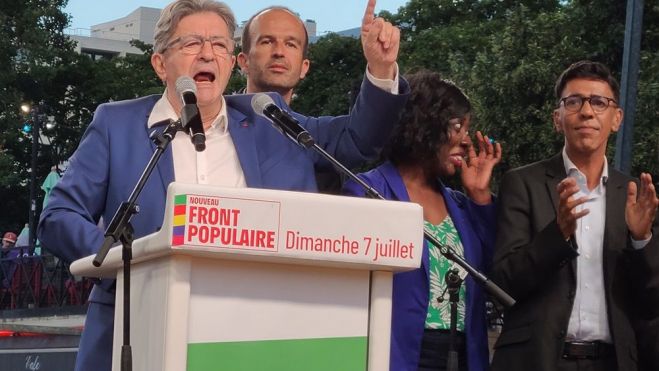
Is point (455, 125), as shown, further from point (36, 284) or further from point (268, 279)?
point (36, 284)

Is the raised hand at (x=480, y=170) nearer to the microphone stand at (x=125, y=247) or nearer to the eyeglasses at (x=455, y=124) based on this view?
the eyeglasses at (x=455, y=124)

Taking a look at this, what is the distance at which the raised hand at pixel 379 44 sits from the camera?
3.98m

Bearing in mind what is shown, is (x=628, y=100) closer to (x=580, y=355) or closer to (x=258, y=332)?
(x=580, y=355)

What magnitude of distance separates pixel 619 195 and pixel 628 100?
31.1 ft

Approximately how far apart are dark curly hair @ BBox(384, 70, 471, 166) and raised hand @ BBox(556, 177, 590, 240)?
542 mm

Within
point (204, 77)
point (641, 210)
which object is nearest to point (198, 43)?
point (204, 77)

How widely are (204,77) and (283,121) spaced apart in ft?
1.39

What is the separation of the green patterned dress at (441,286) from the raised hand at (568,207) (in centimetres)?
38

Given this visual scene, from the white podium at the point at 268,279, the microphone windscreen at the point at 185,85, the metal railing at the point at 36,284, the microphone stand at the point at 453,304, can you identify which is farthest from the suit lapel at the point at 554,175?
the metal railing at the point at 36,284

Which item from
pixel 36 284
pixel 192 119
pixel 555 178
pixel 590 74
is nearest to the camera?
pixel 192 119

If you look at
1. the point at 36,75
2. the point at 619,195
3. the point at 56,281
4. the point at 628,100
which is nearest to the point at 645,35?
the point at 628,100

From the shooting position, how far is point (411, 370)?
438cm

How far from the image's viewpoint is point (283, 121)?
377 centimetres

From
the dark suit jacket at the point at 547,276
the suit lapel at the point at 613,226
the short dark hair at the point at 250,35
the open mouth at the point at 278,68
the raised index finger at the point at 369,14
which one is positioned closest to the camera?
the raised index finger at the point at 369,14
